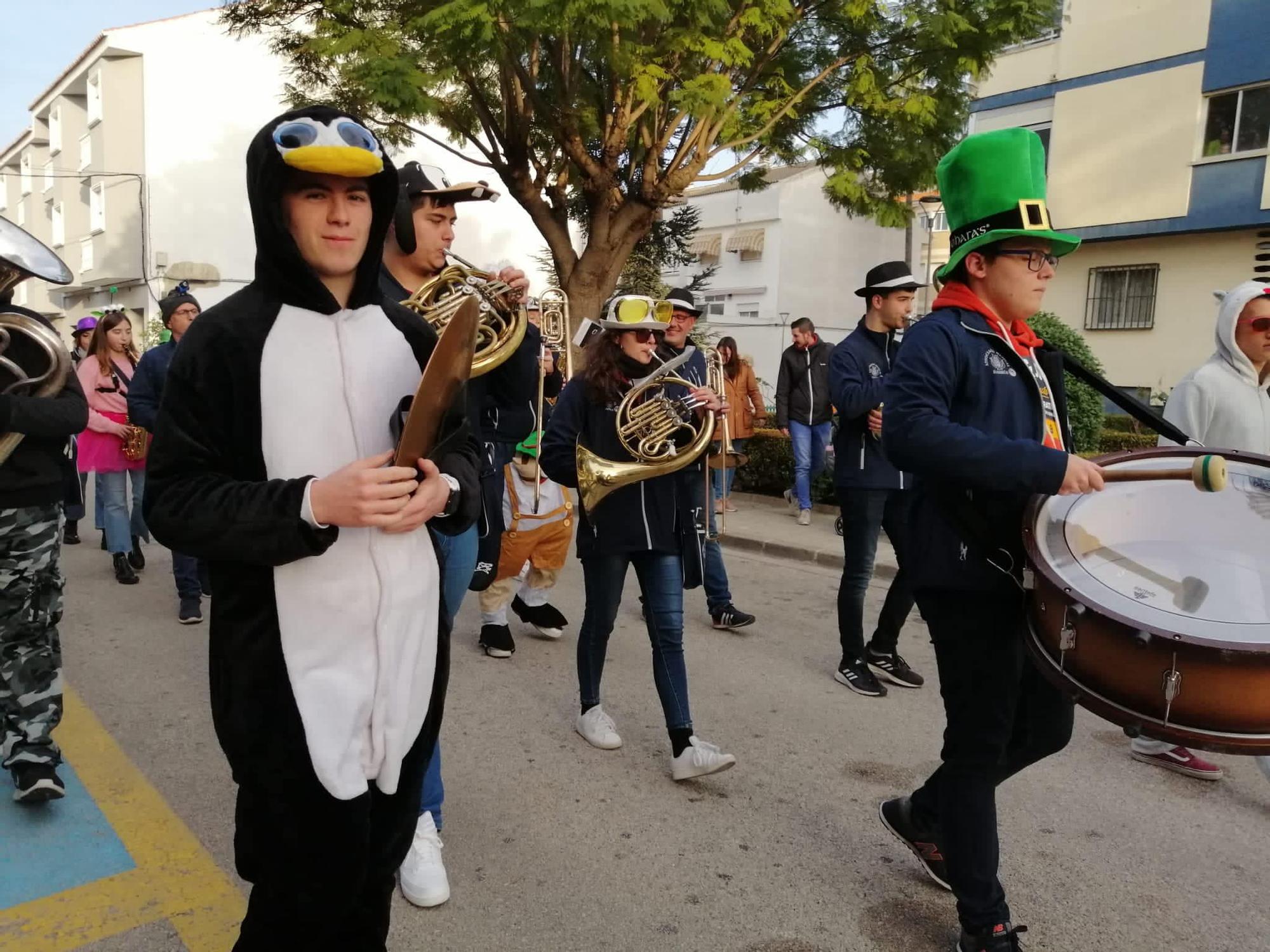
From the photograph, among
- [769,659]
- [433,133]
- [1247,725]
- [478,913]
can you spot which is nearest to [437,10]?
[769,659]

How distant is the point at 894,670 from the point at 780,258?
26007 mm

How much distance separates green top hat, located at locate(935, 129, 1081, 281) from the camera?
2.48 metres

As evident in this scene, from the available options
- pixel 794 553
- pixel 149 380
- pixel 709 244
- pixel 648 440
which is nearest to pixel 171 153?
pixel 709 244

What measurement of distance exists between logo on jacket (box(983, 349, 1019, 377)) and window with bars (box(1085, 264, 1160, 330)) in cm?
1734

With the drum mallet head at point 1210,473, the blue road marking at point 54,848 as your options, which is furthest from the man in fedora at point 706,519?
the drum mallet head at point 1210,473

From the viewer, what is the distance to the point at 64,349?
3217 millimetres

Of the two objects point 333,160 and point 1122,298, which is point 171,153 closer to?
point 1122,298

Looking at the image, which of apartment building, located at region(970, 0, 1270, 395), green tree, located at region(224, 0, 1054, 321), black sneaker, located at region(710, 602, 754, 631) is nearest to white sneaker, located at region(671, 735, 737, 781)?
black sneaker, located at region(710, 602, 754, 631)

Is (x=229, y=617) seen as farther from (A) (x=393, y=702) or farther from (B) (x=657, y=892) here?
(B) (x=657, y=892)

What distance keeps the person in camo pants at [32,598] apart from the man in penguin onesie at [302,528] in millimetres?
1871

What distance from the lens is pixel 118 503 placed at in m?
7.13

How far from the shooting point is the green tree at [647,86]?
9766 mm

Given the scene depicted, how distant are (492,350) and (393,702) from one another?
1.47 m

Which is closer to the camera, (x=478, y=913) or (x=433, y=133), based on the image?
(x=478, y=913)
